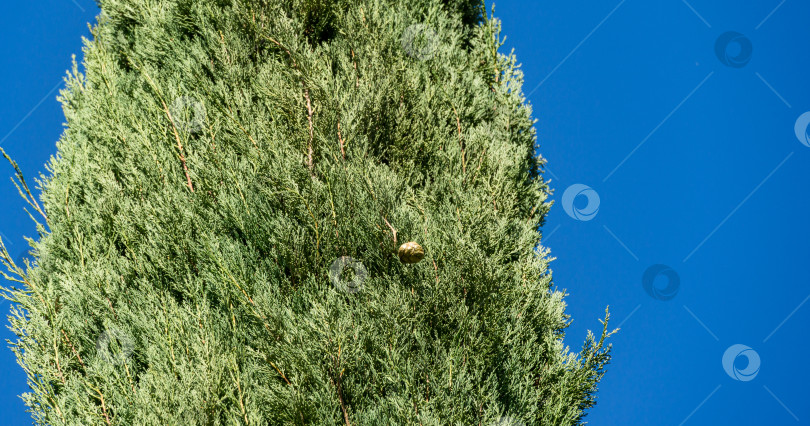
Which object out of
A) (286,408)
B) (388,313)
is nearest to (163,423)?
(286,408)

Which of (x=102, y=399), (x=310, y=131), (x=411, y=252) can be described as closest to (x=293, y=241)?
(x=411, y=252)

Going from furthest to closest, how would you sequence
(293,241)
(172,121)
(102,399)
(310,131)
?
1. (172,121)
2. (310,131)
3. (293,241)
4. (102,399)

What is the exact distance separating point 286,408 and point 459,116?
2290 mm

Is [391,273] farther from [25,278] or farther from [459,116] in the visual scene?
[25,278]

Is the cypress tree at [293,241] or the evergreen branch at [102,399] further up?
the cypress tree at [293,241]

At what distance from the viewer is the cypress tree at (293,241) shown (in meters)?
3.42

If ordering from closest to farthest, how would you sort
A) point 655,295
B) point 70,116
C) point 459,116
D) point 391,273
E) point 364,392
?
1. point 364,392
2. point 391,273
3. point 459,116
4. point 70,116
5. point 655,295

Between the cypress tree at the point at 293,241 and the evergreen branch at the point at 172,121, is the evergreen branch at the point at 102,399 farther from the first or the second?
the evergreen branch at the point at 172,121

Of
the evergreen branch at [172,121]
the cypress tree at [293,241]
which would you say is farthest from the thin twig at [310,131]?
the evergreen branch at [172,121]

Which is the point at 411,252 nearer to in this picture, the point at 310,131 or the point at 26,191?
the point at 310,131

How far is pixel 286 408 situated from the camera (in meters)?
3.28

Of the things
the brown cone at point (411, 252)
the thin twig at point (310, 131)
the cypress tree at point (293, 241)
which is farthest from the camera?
the thin twig at point (310, 131)

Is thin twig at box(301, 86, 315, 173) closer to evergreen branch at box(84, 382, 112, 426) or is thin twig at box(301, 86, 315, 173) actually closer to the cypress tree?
the cypress tree

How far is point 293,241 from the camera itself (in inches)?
145
